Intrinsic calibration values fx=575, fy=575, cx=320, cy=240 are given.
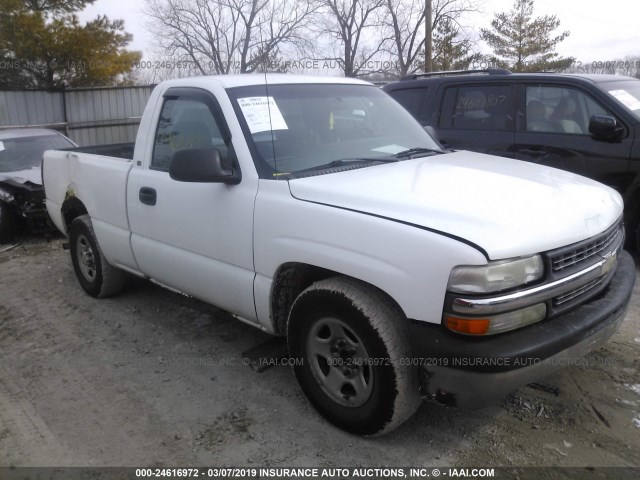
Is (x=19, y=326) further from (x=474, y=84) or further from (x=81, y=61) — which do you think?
(x=81, y=61)

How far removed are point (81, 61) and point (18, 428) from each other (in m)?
16.0

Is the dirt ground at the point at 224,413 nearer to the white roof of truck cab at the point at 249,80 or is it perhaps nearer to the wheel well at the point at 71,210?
the wheel well at the point at 71,210

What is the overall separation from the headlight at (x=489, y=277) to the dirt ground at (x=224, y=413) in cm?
95

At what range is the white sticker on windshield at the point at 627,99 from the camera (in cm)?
544

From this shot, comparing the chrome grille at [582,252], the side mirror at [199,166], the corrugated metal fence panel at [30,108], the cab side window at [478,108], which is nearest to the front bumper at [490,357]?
the chrome grille at [582,252]

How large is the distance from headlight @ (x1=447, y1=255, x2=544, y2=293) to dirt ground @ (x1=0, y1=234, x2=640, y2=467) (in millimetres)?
954

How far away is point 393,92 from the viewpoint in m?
7.01

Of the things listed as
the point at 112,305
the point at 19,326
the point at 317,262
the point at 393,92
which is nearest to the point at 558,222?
the point at 317,262

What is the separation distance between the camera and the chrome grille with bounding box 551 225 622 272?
8.49 feet

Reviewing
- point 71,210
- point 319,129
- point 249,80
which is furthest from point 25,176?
point 319,129

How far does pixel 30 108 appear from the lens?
1541cm

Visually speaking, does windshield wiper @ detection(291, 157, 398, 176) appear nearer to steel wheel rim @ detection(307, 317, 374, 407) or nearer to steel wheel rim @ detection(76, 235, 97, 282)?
steel wheel rim @ detection(307, 317, 374, 407)

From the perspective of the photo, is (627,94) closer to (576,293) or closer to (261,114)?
(576,293)

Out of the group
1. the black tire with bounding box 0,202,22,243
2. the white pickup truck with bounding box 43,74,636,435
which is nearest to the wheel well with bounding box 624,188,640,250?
the white pickup truck with bounding box 43,74,636,435
